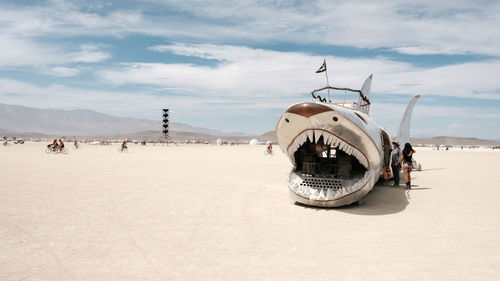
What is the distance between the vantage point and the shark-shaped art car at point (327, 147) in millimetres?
8078

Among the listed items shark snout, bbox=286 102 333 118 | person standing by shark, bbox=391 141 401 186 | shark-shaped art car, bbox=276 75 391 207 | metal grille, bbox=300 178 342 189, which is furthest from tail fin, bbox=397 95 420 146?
shark snout, bbox=286 102 333 118

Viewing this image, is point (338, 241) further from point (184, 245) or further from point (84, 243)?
point (84, 243)

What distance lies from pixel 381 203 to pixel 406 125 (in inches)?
406

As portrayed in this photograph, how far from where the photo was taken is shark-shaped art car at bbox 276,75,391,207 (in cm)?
808

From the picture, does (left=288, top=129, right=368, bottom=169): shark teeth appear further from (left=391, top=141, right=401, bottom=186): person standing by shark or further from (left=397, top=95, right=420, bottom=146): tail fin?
(left=397, top=95, right=420, bottom=146): tail fin

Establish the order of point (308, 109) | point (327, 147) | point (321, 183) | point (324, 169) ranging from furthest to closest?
point (324, 169)
point (327, 147)
point (321, 183)
point (308, 109)

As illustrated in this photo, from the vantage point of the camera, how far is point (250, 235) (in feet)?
21.5

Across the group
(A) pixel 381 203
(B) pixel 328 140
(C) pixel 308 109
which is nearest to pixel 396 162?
(A) pixel 381 203

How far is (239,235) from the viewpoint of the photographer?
6.56 metres

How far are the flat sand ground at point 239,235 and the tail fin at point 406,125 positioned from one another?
22.9 ft

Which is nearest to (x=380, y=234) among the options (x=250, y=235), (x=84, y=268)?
A: (x=250, y=235)

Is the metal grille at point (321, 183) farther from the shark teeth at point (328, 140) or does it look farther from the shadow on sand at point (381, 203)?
the shark teeth at point (328, 140)

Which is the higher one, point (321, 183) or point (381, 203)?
point (321, 183)

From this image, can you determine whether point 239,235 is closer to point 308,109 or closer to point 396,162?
point 308,109
